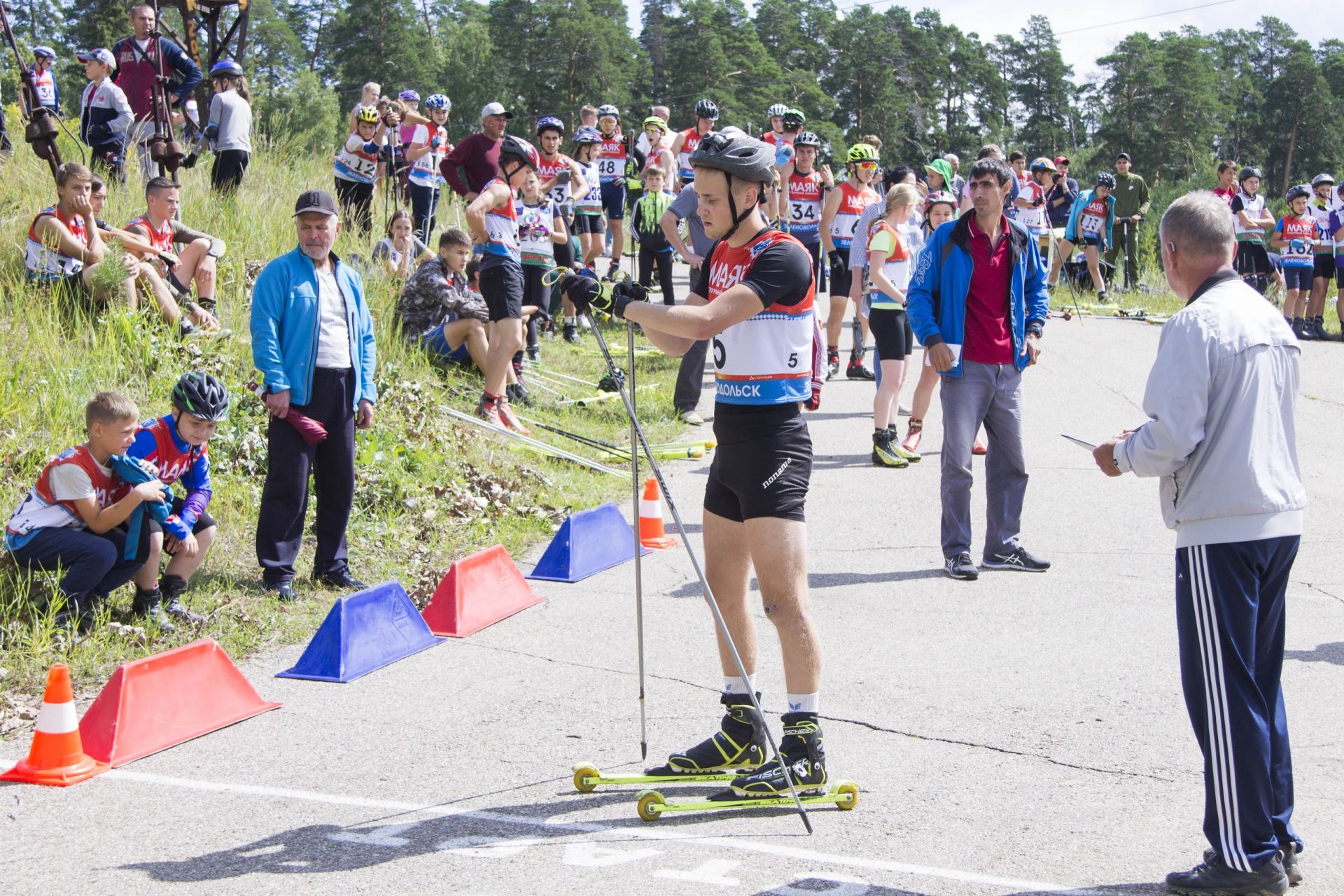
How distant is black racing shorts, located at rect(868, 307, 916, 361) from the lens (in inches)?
397

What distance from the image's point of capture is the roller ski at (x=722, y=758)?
4441mm

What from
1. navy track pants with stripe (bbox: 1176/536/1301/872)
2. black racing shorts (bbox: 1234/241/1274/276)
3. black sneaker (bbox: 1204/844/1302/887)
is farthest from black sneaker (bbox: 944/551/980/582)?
black racing shorts (bbox: 1234/241/1274/276)

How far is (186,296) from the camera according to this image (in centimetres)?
936

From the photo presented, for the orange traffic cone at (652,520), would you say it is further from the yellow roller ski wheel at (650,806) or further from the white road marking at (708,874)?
the white road marking at (708,874)

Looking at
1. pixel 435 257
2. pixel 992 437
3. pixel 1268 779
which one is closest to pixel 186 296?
pixel 435 257

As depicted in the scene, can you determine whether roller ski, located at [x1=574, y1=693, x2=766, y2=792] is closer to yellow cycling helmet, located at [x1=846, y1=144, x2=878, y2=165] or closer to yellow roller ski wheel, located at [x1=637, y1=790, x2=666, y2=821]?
yellow roller ski wheel, located at [x1=637, y1=790, x2=666, y2=821]

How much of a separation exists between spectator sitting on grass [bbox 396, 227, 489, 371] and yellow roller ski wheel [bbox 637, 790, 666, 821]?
7.00 metres

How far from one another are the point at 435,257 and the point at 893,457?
455 centimetres

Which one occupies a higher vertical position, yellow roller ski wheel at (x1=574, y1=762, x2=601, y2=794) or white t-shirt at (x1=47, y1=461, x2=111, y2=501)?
white t-shirt at (x1=47, y1=461, x2=111, y2=501)

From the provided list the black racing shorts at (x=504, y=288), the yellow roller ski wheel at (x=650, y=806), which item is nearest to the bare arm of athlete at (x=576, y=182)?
the black racing shorts at (x=504, y=288)

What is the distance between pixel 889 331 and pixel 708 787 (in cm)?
632

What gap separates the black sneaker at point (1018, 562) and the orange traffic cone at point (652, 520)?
2.04m

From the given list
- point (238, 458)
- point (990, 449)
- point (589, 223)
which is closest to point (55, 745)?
point (238, 458)

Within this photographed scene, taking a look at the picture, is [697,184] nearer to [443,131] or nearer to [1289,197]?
[443,131]
